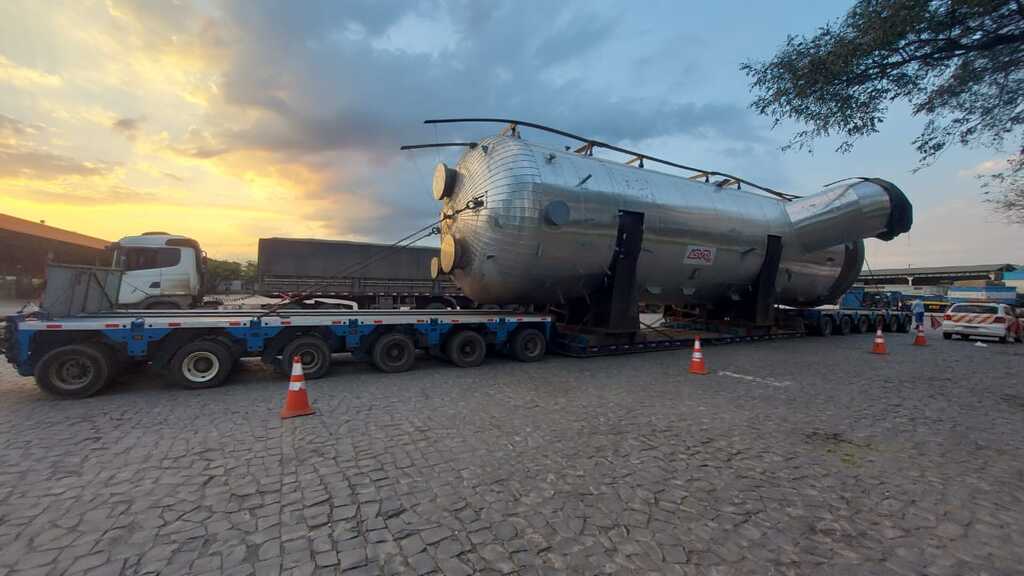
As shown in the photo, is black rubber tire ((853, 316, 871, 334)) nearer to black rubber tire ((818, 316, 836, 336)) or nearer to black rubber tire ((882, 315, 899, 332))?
black rubber tire ((882, 315, 899, 332))

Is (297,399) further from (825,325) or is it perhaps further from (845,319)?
(845,319)

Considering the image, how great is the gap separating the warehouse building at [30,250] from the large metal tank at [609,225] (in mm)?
25597

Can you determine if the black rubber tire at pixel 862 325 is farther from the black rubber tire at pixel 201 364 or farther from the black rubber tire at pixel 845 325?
the black rubber tire at pixel 201 364

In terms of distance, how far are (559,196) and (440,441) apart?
6.05m

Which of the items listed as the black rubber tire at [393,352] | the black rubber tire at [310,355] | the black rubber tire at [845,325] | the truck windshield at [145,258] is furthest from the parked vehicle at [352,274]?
the black rubber tire at [845,325]

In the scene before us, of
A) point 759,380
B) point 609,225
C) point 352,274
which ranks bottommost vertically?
point 759,380

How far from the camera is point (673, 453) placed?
4.34 metres

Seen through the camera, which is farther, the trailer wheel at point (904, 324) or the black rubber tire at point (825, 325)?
the trailer wheel at point (904, 324)

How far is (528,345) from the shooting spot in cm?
966

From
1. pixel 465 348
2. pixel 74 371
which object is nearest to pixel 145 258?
pixel 74 371

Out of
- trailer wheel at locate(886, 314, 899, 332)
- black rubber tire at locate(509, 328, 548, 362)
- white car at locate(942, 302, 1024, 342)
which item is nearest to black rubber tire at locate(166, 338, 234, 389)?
black rubber tire at locate(509, 328, 548, 362)

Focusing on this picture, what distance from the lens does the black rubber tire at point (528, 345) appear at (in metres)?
9.48

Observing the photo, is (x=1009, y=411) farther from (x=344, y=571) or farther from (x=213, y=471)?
(x=213, y=471)

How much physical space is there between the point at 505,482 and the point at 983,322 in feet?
67.8
